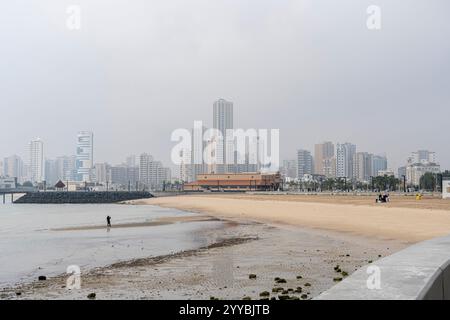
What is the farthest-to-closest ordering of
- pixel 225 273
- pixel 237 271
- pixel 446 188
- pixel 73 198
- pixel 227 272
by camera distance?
pixel 73 198 → pixel 446 188 → pixel 237 271 → pixel 227 272 → pixel 225 273

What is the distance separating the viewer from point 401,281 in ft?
16.8

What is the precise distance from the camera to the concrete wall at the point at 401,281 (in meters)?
4.56

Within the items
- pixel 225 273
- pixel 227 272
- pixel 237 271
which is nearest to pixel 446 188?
pixel 237 271

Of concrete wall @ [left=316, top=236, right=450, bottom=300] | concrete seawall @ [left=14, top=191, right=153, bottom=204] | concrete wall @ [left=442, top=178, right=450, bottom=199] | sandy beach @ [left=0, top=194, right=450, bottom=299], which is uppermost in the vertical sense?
concrete wall @ [left=316, top=236, right=450, bottom=300]

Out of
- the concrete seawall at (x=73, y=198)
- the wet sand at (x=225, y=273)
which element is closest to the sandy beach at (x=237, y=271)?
the wet sand at (x=225, y=273)

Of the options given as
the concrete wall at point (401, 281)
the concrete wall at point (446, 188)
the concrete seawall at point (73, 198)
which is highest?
the concrete wall at point (401, 281)

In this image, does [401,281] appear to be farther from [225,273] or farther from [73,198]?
[73,198]

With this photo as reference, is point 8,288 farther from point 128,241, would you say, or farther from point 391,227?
point 391,227

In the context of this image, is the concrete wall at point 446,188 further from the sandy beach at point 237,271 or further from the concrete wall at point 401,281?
the concrete wall at point 401,281

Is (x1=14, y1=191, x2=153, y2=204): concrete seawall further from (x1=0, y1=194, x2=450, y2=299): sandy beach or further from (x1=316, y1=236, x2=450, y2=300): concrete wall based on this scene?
(x1=316, y1=236, x2=450, y2=300): concrete wall

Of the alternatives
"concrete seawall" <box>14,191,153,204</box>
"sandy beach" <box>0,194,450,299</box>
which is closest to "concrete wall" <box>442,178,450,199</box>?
"sandy beach" <box>0,194,450,299</box>

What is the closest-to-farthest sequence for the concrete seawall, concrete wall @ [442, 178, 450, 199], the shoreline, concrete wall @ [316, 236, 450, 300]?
1. concrete wall @ [316, 236, 450, 300]
2. the shoreline
3. concrete wall @ [442, 178, 450, 199]
4. the concrete seawall

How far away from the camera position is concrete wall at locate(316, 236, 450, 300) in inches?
180
